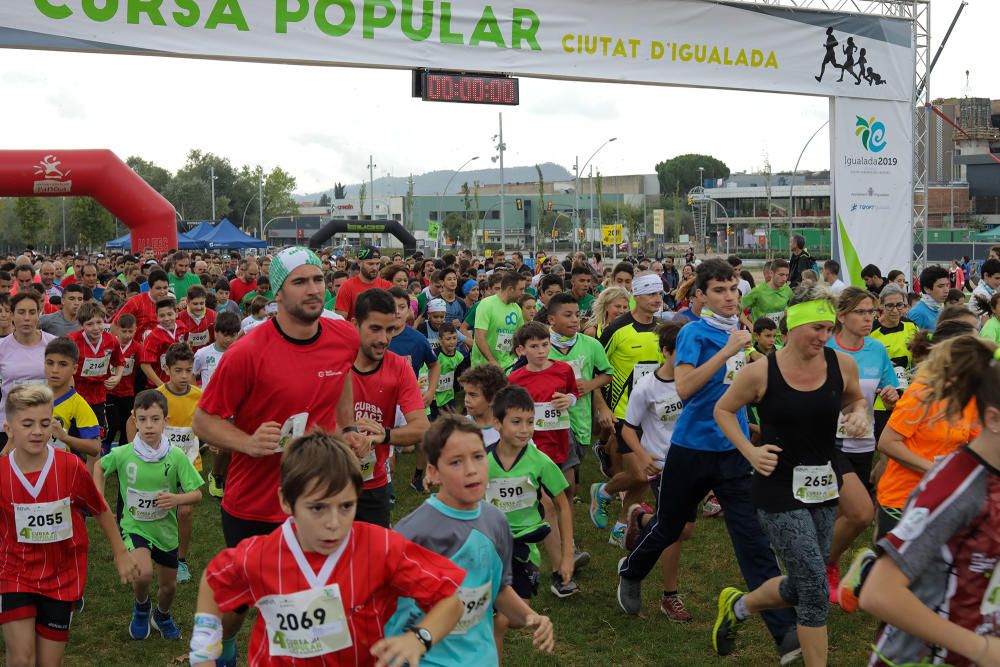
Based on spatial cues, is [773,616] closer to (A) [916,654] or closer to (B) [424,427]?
(B) [424,427]

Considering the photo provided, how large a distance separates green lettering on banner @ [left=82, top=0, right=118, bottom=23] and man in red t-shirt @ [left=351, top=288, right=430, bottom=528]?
26.5 feet

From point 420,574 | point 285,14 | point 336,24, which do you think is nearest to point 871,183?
point 336,24

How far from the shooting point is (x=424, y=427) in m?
5.14

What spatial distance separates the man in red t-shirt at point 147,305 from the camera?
1090 cm

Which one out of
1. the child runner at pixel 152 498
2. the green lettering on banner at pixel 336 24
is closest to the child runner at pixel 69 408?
the child runner at pixel 152 498

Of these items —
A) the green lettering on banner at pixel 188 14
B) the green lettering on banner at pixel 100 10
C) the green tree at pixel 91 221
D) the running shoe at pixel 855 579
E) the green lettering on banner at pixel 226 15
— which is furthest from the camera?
the green tree at pixel 91 221

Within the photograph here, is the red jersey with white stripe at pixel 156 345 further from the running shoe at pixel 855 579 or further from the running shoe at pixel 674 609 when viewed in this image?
the running shoe at pixel 855 579

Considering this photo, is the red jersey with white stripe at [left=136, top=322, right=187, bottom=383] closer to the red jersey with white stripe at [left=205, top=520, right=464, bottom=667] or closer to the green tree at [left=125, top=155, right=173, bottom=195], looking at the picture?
the red jersey with white stripe at [left=205, top=520, right=464, bottom=667]

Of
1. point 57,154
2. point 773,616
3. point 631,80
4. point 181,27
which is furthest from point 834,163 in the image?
point 57,154

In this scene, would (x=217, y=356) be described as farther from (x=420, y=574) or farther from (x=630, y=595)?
(x=420, y=574)

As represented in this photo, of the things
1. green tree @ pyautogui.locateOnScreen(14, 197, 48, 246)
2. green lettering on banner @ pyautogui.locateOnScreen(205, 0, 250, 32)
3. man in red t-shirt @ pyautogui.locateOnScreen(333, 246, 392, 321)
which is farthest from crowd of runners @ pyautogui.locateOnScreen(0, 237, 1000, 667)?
green tree @ pyautogui.locateOnScreen(14, 197, 48, 246)

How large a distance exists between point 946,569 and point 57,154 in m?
26.0

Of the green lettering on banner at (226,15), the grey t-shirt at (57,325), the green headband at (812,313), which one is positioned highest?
the green lettering on banner at (226,15)

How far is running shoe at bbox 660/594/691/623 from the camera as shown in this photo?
21.1 ft
